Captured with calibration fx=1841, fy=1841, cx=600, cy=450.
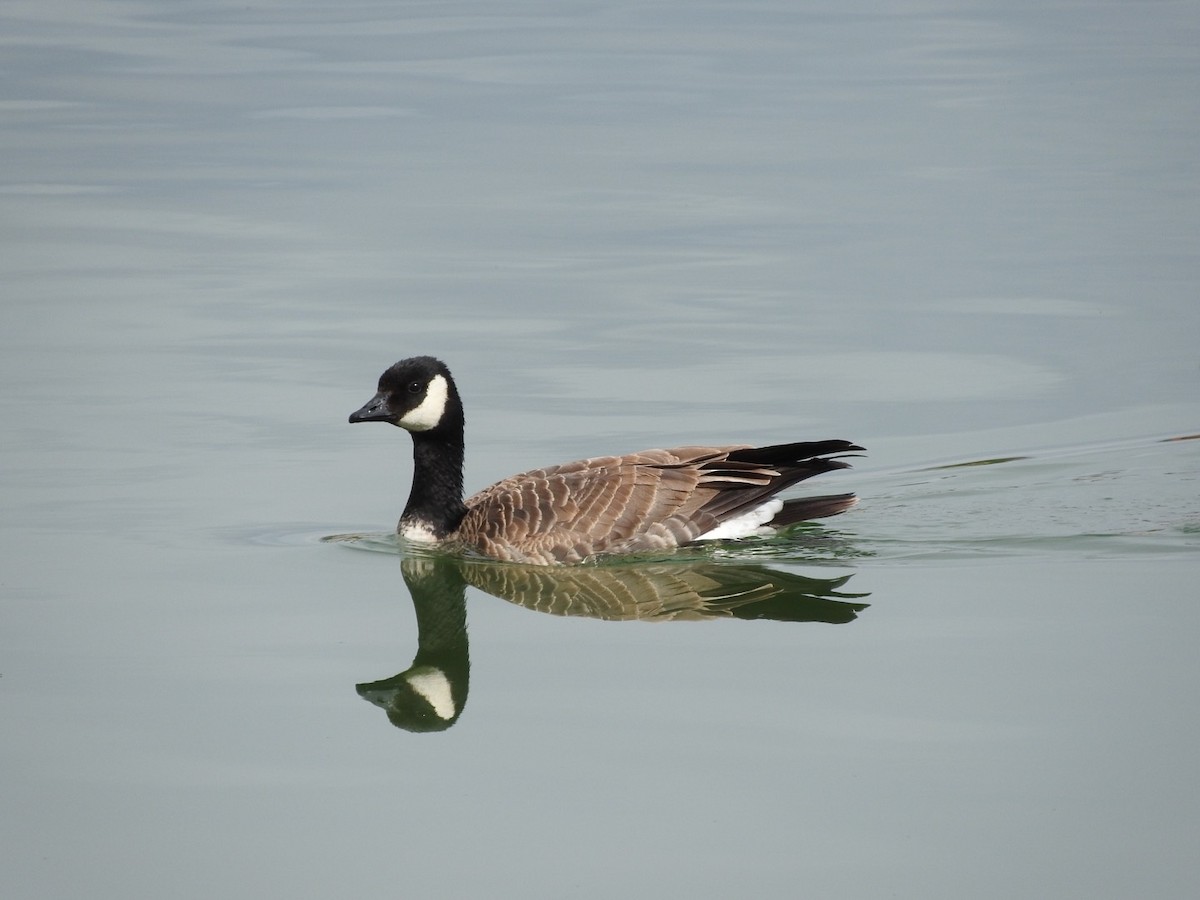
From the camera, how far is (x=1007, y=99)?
27312 mm

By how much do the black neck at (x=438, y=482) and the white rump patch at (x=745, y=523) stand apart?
1.67 meters

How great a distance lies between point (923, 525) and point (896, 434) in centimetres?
157

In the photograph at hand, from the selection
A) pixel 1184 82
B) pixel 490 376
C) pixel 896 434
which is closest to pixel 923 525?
pixel 896 434

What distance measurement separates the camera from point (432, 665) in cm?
960

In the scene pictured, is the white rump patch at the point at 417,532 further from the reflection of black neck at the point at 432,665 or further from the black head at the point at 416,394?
the black head at the point at 416,394

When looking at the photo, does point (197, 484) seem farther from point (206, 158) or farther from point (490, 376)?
point (206, 158)

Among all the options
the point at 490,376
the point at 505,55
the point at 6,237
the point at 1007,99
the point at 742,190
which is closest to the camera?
the point at 490,376

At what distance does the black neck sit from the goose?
0.05 ft

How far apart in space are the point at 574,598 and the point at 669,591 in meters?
0.57

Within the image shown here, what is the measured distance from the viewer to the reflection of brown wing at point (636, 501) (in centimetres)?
1152

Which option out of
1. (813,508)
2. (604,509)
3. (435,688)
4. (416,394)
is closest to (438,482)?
(416,394)

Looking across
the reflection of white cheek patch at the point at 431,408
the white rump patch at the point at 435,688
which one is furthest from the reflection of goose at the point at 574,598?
the reflection of white cheek patch at the point at 431,408

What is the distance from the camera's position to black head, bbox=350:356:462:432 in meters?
12.0

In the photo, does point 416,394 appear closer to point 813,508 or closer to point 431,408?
point 431,408
